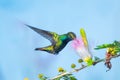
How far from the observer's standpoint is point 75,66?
22.2 ft

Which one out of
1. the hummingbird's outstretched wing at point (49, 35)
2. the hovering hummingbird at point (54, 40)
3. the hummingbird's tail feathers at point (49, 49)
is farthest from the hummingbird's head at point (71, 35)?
the hummingbird's tail feathers at point (49, 49)

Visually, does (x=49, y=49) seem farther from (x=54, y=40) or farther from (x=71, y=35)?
(x=71, y=35)

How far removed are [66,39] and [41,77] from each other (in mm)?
1334

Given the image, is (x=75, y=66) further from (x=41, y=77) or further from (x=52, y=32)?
(x=52, y=32)

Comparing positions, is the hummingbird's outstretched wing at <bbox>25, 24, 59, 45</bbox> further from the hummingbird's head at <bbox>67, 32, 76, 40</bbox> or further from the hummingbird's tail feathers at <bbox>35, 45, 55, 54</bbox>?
the hummingbird's head at <bbox>67, 32, 76, 40</bbox>

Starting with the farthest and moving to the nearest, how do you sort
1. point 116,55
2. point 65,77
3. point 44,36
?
point 44,36
point 65,77
point 116,55

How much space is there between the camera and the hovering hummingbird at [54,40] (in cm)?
788

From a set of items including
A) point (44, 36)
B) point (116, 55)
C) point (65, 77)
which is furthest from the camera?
point (44, 36)

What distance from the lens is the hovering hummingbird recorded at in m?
7.88

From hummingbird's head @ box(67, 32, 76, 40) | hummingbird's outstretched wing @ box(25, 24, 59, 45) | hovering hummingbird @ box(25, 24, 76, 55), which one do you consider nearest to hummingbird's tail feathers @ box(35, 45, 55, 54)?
hovering hummingbird @ box(25, 24, 76, 55)

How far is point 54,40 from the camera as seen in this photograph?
26.5 ft

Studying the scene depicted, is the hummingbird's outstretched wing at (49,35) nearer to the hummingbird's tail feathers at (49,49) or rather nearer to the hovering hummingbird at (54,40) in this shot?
the hovering hummingbird at (54,40)

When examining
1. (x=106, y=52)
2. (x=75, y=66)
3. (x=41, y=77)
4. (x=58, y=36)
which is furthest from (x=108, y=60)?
(x=58, y=36)

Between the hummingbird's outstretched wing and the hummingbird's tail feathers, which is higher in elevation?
the hummingbird's outstretched wing
